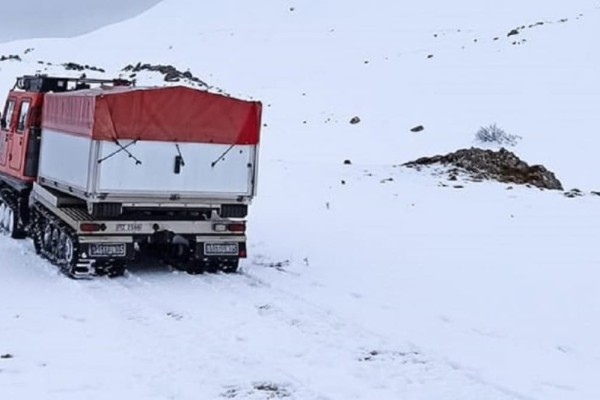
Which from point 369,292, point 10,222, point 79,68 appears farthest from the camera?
point 79,68

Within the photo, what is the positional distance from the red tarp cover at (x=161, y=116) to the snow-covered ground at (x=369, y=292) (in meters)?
1.91

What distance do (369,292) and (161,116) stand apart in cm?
357

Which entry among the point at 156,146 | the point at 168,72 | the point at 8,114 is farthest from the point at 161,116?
the point at 168,72

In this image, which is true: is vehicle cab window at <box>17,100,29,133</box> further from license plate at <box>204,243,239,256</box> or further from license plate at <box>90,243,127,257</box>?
license plate at <box>204,243,239,256</box>

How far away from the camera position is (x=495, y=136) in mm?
33438

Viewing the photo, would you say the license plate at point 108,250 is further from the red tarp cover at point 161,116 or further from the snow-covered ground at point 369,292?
the red tarp cover at point 161,116

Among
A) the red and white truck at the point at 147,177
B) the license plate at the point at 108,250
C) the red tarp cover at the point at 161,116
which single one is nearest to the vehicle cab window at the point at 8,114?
the red and white truck at the point at 147,177

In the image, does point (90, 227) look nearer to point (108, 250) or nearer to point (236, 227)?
point (108, 250)

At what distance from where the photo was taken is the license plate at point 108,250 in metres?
12.8

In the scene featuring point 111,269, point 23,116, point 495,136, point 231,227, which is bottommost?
point 111,269

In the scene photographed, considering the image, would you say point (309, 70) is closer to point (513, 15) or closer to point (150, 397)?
point (513, 15)

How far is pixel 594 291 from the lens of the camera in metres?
12.6

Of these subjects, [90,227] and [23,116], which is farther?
[23,116]

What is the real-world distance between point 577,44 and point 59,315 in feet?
118
